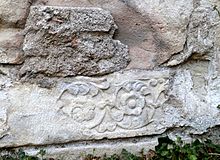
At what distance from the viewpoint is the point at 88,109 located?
5.40 feet

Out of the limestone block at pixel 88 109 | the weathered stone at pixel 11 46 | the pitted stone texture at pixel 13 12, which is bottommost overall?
the limestone block at pixel 88 109

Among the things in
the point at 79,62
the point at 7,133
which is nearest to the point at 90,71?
the point at 79,62

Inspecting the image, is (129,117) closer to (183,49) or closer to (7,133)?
(183,49)

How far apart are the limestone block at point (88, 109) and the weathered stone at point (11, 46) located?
0.09 metres

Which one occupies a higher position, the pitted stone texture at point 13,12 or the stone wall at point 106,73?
the pitted stone texture at point 13,12

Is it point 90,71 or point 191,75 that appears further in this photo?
point 191,75

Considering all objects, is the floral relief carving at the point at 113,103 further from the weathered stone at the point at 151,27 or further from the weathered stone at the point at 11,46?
the weathered stone at the point at 11,46

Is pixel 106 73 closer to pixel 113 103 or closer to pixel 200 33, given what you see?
pixel 113 103

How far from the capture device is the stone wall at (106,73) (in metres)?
1.58

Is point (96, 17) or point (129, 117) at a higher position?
point (96, 17)

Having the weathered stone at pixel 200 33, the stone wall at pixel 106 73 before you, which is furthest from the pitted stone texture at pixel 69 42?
the weathered stone at pixel 200 33

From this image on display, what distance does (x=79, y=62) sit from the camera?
5.29 ft

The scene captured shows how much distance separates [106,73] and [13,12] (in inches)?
14.0

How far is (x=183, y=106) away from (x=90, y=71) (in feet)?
1.18
